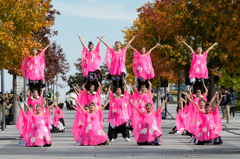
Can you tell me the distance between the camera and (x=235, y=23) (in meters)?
11.8

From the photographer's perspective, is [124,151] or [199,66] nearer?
[124,151]

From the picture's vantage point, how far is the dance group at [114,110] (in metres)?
15.3

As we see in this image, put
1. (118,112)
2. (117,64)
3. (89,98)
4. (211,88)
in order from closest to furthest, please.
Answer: (118,112), (117,64), (89,98), (211,88)

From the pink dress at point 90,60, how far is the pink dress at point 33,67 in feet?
5.16

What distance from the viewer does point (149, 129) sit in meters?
15.2

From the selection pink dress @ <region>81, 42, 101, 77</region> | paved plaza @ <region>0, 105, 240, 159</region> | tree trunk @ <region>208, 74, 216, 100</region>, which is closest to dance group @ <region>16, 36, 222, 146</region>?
pink dress @ <region>81, 42, 101, 77</region>

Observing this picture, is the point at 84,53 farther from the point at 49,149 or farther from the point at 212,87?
the point at 212,87

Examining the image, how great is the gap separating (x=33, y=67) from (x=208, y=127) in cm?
665

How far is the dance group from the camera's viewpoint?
603 inches

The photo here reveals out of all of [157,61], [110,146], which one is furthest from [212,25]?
[157,61]

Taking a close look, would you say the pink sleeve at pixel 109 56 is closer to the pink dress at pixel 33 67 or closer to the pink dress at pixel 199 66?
the pink dress at pixel 33 67

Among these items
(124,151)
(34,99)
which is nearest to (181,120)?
(34,99)

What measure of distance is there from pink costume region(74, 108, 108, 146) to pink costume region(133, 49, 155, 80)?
125 inches

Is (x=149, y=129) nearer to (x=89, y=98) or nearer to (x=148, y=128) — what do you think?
(x=148, y=128)
